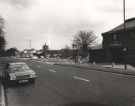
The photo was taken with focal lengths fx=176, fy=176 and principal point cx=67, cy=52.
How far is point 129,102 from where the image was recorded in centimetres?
722

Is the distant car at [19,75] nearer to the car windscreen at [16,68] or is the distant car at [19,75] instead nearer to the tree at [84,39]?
the car windscreen at [16,68]

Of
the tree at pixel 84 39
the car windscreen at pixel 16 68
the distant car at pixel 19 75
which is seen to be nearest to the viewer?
the distant car at pixel 19 75

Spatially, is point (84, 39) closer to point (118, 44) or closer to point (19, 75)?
point (118, 44)

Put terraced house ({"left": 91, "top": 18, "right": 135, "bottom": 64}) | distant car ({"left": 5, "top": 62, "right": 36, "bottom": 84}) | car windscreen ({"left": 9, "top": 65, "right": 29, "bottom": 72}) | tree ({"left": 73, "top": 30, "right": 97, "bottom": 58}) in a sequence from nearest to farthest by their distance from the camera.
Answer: distant car ({"left": 5, "top": 62, "right": 36, "bottom": 84})
car windscreen ({"left": 9, "top": 65, "right": 29, "bottom": 72})
terraced house ({"left": 91, "top": 18, "right": 135, "bottom": 64})
tree ({"left": 73, "top": 30, "right": 97, "bottom": 58})

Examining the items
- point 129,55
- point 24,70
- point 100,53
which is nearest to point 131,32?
point 129,55

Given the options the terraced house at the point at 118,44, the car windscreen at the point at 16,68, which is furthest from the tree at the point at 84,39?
the car windscreen at the point at 16,68

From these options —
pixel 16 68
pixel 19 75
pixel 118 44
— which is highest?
pixel 118 44

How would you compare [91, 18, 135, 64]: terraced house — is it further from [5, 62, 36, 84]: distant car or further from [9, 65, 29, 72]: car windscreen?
[5, 62, 36, 84]: distant car

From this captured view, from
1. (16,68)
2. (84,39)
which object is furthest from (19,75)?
(84,39)

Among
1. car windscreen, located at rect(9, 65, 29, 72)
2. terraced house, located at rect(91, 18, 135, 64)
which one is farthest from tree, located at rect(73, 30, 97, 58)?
car windscreen, located at rect(9, 65, 29, 72)

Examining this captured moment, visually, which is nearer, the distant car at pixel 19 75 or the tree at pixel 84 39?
the distant car at pixel 19 75

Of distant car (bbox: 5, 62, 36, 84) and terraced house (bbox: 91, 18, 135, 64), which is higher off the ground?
terraced house (bbox: 91, 18, 135, 64)

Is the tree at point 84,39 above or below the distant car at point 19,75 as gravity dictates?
above

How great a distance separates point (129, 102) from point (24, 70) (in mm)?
8419
